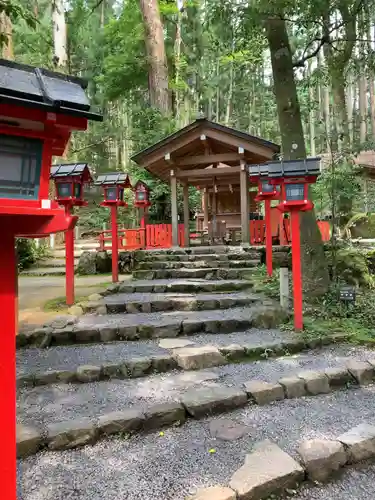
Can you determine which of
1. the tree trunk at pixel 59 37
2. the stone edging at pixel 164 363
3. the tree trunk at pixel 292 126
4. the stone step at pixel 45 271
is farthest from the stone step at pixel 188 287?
the tree trunk at pixel 59 37

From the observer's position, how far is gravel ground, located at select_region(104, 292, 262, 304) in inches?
243

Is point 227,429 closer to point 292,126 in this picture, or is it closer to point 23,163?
point 23,163

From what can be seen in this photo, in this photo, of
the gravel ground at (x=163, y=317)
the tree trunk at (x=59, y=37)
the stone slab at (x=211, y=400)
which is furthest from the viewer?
the tree trunk at (x=59, y=37)

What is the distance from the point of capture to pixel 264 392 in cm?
330

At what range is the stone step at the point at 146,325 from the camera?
4.58 meters

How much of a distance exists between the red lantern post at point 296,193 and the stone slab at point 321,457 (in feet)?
8.23

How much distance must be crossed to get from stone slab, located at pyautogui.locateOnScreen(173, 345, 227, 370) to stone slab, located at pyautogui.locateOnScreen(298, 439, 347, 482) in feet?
5.40

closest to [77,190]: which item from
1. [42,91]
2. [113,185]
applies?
[113,185]

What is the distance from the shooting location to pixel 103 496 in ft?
6.89

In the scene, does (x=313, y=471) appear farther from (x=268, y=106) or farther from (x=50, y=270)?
(x=268, y=106)

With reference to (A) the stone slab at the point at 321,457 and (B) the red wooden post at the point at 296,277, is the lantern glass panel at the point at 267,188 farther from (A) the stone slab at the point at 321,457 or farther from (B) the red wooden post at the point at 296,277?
(A) the stone slab at the point at 321,457

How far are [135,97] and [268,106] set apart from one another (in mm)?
12726

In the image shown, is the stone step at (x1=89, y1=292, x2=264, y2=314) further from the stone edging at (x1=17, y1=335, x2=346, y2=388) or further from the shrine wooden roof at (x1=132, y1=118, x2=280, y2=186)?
the shrine wooden roof at (x1=132, y1=118, x2=280, y2=186)

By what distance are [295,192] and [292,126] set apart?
7.17ft
